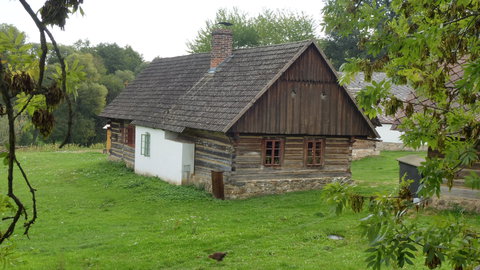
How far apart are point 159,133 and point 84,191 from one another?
3.79 m

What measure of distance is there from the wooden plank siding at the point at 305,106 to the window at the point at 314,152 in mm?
592

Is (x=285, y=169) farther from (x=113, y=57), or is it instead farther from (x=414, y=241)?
(x=113, y=57)

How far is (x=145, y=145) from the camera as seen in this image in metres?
23.1

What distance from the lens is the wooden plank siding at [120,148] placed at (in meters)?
25.9

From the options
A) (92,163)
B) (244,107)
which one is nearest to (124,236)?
(244,107)

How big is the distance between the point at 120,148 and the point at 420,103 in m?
23.2

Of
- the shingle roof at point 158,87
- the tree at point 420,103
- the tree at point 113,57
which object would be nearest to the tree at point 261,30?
the tree at point 113,57

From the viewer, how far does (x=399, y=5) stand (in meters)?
6.05

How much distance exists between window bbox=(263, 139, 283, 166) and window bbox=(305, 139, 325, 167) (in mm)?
1169

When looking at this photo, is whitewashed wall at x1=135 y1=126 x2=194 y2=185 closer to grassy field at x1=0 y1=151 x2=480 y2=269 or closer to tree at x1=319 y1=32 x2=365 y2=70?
grassy field at x1=0 y1=151 x2=480 y2=269

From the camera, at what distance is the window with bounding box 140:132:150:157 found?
22.9 m

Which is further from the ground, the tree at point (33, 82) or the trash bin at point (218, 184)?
the tree at point (33, 82)

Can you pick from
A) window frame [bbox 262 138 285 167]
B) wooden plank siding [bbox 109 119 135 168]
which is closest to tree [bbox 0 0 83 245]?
window frame [bbox 262 138 285 167]

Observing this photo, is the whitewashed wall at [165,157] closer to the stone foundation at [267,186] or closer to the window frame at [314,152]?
the stone foundation at [267,186]
